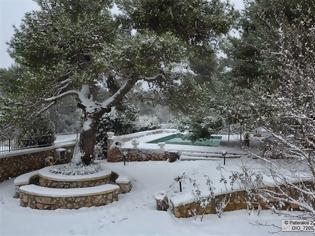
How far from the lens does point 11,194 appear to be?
1038 centimetres

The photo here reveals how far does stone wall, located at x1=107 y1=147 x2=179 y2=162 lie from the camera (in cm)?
1454

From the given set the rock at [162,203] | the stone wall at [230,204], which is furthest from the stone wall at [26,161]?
the stone wall at [230,204]

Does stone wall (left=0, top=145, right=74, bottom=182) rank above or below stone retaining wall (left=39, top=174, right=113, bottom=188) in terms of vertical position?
above

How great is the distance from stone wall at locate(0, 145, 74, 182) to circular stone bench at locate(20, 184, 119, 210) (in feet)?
9.41

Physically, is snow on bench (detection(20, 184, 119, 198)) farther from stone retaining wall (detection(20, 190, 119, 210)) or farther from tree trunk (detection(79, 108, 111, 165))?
tree trunk (detection(79, 108, 111, 165))

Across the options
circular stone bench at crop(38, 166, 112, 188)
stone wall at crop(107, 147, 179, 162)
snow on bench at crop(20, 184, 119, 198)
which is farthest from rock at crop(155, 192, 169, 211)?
stone wall at crop(107, 147, 179, 162)

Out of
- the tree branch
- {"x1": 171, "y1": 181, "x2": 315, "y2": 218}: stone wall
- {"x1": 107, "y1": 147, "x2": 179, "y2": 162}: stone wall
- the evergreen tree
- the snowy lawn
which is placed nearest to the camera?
the snowy lawn

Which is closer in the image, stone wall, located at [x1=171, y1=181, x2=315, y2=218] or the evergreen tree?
stone wall, located at [x1=171, y1=181, x2=315, y2=218]

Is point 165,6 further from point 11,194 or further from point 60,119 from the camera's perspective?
point 60,119

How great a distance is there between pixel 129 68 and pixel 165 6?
225 cm

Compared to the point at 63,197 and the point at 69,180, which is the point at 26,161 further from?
the point at 63,197

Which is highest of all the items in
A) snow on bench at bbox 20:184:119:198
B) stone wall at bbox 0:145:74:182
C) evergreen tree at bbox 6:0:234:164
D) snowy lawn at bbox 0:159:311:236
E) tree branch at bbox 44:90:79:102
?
evergreen tree at bbox 6:0:234:164

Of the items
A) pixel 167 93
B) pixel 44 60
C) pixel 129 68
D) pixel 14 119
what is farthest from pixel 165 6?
pixel 14 119

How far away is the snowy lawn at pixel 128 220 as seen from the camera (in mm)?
6902
